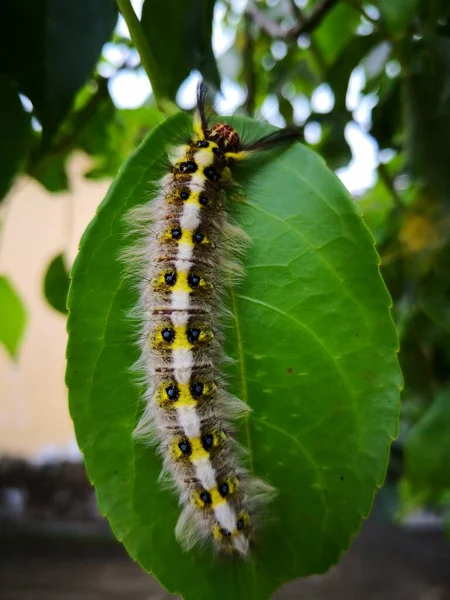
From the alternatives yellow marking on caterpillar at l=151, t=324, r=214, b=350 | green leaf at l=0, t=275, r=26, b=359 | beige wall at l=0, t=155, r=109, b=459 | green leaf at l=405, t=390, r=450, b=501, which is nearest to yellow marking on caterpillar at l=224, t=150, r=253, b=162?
yellow marking on caterpillar at l=151, t=324, r=214, b=350

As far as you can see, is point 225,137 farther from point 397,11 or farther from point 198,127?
point 397,11

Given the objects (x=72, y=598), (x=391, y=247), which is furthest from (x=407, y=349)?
(x=72, y=598)

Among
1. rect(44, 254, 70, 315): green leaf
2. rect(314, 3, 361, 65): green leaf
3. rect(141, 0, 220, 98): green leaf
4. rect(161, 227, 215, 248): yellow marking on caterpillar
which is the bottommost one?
rect(161, 227, 215, 248): yellow marking on caterpillar

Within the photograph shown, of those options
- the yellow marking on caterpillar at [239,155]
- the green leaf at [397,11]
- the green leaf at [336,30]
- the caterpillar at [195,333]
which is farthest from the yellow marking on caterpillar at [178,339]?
the green leaf at [336,30]

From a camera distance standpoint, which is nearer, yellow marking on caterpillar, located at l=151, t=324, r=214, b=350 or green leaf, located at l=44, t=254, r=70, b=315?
yellow marking on caterpillar, located at l=151, t=324, r=214, b=350

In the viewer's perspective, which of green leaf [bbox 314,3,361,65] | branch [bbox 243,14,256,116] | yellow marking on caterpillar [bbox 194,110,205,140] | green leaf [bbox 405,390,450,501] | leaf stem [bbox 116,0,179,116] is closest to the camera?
leaf stem [bbox 116,0,179,116]

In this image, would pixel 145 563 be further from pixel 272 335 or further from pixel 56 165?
pixel 56 165

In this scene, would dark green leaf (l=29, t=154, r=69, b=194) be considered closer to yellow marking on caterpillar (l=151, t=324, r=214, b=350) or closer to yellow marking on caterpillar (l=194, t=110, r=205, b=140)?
yellow marking on caterpillar (l=194, t=110, r=205, b=140)
